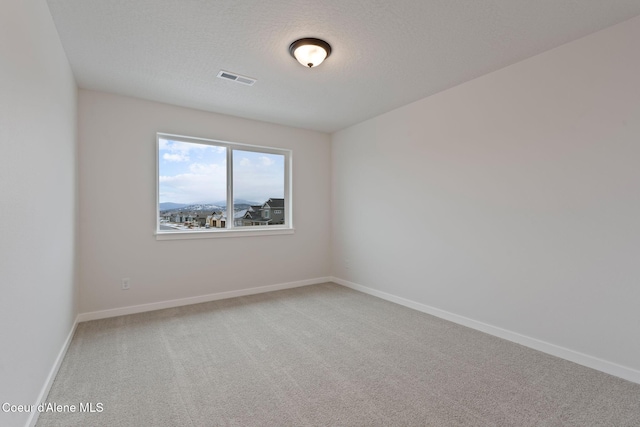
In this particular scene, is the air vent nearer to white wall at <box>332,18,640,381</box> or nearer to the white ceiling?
the white ceiling

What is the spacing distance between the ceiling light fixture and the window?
7.04 feet

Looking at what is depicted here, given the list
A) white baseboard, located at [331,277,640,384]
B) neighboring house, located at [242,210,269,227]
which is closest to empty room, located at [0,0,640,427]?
white baseboard, located at [331,277,640,384]

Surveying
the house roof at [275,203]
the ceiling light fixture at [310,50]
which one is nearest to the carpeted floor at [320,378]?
the house roof at [275,203]

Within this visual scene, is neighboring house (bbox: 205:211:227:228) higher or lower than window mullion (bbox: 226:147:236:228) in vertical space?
lower

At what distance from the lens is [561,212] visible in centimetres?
252

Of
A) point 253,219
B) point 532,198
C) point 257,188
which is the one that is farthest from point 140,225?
point 532,198

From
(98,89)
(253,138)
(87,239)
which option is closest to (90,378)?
(87,239)

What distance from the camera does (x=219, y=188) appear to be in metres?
4.30

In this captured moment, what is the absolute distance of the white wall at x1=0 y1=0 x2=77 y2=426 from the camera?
4.43ft

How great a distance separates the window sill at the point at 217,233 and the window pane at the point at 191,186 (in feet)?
0.47

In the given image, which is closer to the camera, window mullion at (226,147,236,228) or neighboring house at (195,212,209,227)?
neighboring house at (195,212,209,227)

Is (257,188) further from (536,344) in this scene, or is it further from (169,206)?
(536,344)

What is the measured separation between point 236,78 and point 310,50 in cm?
100

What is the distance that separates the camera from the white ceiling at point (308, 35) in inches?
80.0
